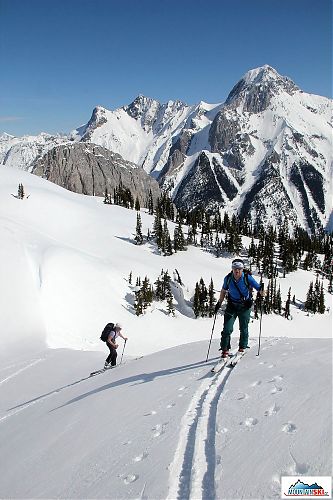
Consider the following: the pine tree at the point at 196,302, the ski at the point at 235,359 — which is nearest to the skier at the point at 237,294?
the ski at the point at 235,359

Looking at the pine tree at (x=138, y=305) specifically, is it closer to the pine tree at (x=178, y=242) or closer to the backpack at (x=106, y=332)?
the backpack at (x=106, y=332)

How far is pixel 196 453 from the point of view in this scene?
22.7ft

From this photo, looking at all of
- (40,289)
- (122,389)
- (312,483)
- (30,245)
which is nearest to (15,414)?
(122,389)

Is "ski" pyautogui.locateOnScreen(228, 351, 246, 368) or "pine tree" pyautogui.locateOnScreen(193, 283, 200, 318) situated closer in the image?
"ski" pyautogui.locateOnScreen(228, 351, 246, 368)

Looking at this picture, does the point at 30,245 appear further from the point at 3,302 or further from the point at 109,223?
the point at 109,223

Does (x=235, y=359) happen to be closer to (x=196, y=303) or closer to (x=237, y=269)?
(x=237, y=269)

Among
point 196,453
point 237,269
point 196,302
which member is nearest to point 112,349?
point 237,269

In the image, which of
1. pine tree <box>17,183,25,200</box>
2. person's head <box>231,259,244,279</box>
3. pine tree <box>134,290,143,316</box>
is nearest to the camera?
person's head <box>231,259,244,279</box>

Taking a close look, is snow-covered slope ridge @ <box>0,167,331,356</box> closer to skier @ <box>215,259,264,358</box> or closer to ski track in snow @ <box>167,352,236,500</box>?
skier @ <box>215,259,264,358</box>

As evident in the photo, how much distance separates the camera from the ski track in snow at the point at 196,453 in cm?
596

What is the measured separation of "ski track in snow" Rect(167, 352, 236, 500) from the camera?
5.96 m

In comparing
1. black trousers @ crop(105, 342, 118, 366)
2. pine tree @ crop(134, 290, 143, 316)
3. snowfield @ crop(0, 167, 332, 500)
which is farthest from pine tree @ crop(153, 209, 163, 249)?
black trousers @ crop(105, 342, 118, 366)

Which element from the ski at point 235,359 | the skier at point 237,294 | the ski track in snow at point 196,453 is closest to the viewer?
the ski track in snow at point 196,453

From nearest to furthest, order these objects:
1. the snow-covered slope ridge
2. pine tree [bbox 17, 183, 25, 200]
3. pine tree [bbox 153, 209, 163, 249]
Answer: the snow-covered slope ridge → pine tree [bbox 17, 183, 25, 200] → pine tree [bbox 153, 209, 163, 249]
